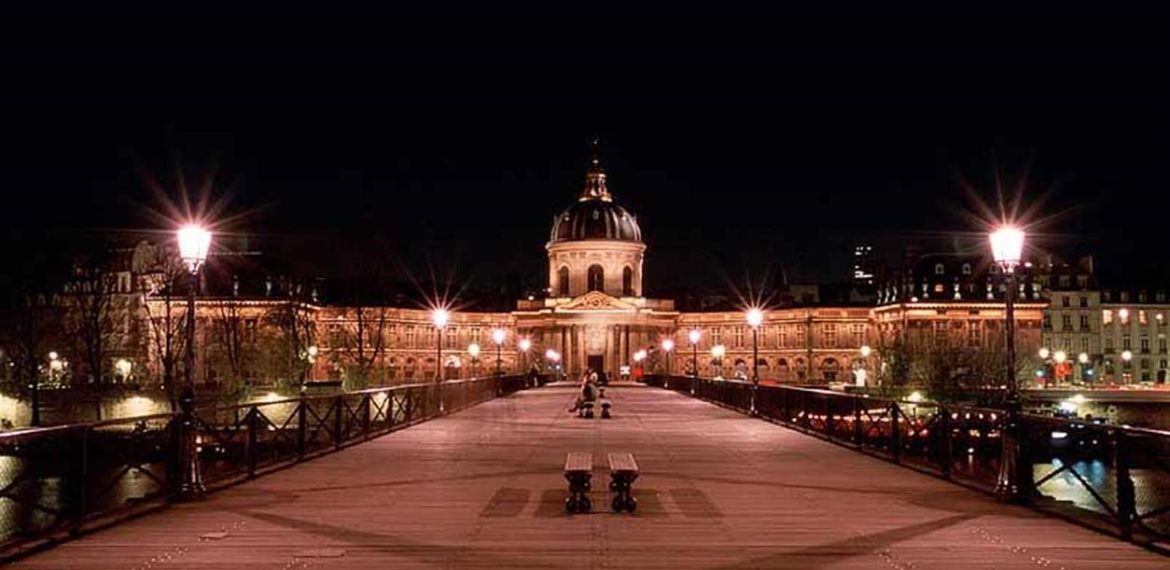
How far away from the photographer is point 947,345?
125 metres

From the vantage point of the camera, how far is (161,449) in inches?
923

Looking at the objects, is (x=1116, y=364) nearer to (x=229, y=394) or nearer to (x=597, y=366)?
(x=597, y=366)

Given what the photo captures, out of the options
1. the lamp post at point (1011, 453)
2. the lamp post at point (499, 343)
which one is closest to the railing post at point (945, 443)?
the lamp post at point (1011, 453)

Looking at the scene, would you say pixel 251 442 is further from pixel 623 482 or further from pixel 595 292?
pixel 595 292

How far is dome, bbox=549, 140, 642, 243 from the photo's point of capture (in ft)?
534

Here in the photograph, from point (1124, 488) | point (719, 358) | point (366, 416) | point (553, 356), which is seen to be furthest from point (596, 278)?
point (1124, 488)

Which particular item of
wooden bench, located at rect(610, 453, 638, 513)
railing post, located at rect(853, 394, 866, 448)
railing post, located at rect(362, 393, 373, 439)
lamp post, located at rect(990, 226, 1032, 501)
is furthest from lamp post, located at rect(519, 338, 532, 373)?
wooden bench, located at rect(610, 453, 638, 513)

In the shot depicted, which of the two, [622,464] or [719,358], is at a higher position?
[719,358]

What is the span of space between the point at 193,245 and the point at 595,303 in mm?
139450

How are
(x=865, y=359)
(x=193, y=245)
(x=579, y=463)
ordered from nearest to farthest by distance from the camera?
(x=579, y=463)
(x=193, y=245)
(x=865, y=359)

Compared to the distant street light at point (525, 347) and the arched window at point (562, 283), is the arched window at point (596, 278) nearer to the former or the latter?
the arched window at point (562, 283)

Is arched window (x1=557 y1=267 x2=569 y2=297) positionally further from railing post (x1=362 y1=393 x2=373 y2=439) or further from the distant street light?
railing post (x1=362 y1=393 x2=373 y2=439)

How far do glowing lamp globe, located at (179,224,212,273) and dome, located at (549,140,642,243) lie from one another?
457 feet

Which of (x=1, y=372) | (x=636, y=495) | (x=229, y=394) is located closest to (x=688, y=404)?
(x=229, y=394)
